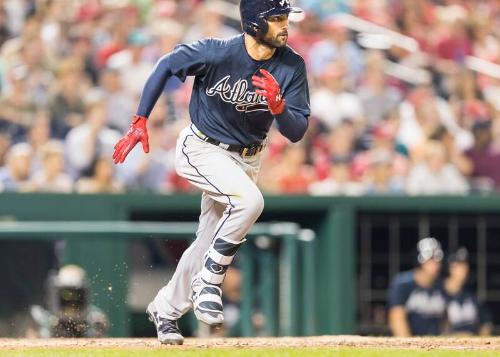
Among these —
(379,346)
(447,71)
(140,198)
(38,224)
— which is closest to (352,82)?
(447,71)

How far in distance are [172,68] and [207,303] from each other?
120 cm

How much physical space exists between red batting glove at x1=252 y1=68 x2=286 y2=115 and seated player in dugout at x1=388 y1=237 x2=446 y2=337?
520 cm

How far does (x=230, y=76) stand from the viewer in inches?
257

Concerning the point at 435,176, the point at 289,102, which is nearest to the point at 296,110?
the point at 289,102

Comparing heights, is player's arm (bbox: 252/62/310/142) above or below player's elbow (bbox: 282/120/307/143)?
above

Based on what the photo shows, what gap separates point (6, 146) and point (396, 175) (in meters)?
3.47

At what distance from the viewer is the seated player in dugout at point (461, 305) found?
36.8 ft

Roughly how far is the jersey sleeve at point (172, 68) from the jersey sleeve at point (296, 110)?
1.50ft

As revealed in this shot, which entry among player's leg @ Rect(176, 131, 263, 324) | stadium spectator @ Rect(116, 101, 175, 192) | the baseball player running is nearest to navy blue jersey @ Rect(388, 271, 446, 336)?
stadium spectator @ Rect(116, 101, 175, 192)

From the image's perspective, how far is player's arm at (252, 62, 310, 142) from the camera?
6.13m

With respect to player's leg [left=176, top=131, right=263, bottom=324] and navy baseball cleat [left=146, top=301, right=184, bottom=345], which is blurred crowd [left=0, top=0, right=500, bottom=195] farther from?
player's leg [left=176, top=131, right=263, bottom=324]

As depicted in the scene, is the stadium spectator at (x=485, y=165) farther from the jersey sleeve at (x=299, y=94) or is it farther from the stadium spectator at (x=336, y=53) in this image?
the jersey sleeve at (x=299, y=94)

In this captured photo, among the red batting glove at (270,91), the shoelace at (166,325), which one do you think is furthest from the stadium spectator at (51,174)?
the red batting glove at (270,91)

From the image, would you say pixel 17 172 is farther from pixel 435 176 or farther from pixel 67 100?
pixel 435 176
